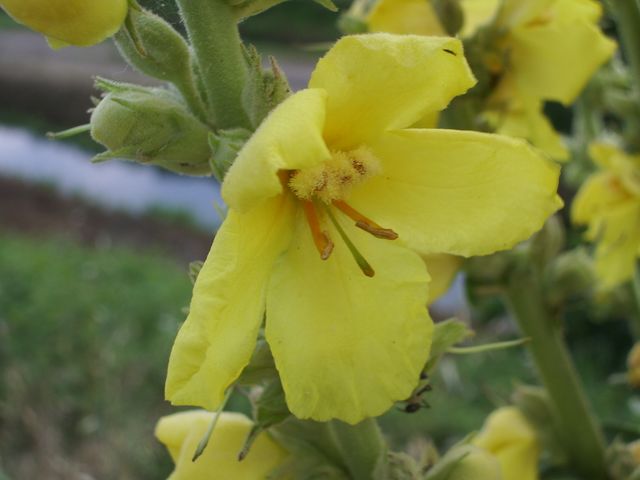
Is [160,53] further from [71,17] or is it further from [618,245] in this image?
[618,245]

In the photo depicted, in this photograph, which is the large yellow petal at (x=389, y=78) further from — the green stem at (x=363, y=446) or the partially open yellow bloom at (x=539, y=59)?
the partially open yellow bloom at (x=539, y=59)

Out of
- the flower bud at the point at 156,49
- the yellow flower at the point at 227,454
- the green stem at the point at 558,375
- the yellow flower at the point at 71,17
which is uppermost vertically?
the yellow flower at the point at 71,17

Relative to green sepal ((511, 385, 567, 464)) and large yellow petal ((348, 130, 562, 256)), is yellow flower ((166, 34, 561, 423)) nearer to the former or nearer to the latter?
large yellow petal ((348, 130, 562, 256))

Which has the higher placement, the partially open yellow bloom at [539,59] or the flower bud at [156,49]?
the flower bud at [156,49]

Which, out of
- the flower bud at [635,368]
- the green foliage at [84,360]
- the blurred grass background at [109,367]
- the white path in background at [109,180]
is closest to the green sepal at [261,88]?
the flower bud at [635,368]

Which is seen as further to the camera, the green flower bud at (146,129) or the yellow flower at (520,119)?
the yellow flower at (520,119)

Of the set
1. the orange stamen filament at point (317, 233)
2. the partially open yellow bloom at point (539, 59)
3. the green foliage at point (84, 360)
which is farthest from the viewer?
the green foliage at point (84, 360)

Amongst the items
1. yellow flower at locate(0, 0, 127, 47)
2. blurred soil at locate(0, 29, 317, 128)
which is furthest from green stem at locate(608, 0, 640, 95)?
blurred soil at locate(0, 29, 317, 128)
